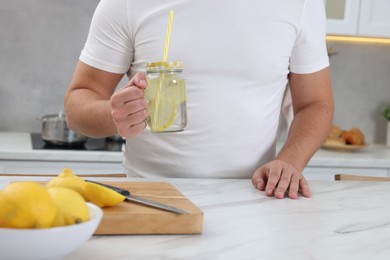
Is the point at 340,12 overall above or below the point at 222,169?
above

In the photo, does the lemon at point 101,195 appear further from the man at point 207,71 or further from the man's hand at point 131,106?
the man at point 207,71

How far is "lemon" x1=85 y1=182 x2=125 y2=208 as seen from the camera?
41.2 inches

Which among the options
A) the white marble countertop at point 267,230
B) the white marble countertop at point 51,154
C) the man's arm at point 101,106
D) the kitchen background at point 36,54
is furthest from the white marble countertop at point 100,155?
the white marble countertop at point 267,230

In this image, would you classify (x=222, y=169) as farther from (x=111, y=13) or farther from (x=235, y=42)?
(x=111, y=13)

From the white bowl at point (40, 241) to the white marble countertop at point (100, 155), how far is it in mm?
1767

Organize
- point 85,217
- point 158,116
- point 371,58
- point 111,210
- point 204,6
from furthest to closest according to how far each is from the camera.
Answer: point 371,58 → point 204,6 → point 158,116 → point 111,210 → point 85,217

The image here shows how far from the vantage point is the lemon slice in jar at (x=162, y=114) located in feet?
4.07

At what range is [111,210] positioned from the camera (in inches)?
41.2

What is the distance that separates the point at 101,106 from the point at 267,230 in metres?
0.60

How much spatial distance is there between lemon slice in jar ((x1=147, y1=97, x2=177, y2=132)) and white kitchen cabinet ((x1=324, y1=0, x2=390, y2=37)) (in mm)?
1873

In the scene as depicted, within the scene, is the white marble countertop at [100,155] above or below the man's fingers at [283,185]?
below

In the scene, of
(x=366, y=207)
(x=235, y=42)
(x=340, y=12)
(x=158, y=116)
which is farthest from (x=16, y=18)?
(x=366, y=207)

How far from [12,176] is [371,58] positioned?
243 centimetres

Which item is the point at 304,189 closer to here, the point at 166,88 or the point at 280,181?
the point at 280,181
